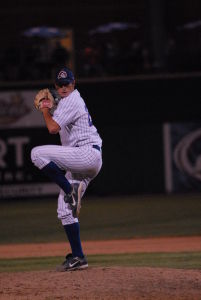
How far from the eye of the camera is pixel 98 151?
7.21 m

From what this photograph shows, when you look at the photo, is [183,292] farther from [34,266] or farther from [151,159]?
[151,159]

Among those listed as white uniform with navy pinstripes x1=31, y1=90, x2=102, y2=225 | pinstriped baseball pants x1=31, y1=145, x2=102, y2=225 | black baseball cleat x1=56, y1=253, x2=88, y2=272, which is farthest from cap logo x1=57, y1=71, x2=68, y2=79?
black baseball cleat x1=56, y1=253, x2=88, y2=272

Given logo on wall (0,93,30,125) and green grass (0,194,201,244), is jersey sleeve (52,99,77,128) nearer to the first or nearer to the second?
green grass (0,194,201,244)

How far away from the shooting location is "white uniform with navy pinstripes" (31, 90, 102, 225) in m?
7.00

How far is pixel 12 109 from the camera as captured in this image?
16375 millimetres

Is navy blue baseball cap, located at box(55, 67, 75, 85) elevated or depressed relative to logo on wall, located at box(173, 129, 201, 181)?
elevated

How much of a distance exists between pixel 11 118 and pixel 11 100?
1.26 ft

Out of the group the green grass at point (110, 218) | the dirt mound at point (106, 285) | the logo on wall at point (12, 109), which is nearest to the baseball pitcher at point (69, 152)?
the dirt mound at point (106, 285)

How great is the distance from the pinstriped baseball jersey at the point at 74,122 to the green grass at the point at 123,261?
6.49 feet

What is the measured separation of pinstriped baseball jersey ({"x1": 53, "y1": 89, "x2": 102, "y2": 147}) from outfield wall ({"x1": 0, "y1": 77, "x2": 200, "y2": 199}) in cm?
908

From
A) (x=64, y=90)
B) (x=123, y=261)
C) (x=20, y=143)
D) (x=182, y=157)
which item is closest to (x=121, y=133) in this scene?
(x=182, y=157)

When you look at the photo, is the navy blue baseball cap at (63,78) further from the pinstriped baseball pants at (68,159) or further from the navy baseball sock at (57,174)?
the navy baseball sock at (57,174)

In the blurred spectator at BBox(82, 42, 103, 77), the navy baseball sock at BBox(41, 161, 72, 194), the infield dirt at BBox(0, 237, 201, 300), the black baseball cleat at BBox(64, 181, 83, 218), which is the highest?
the blurred spectator at BBox(82, 42, 103, 77)

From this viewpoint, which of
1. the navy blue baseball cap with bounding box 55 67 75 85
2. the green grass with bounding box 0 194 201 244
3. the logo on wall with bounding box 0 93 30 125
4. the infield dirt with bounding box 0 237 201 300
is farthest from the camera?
the logo on wall with bounding box 0 93 30 125
